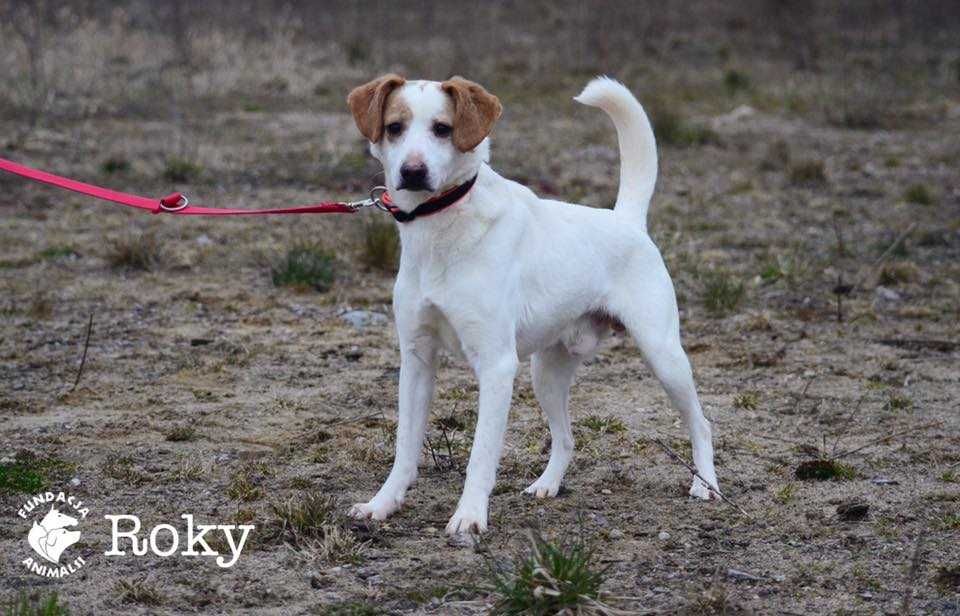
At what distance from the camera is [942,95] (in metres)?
15.9

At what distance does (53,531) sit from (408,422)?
3.72 ft

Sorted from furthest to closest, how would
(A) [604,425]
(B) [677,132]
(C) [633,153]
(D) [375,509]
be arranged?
(B) [677,132]
(A) [604,425]
(C) [633,153]
(D) [375,509]

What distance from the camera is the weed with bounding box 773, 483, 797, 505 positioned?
181 inches

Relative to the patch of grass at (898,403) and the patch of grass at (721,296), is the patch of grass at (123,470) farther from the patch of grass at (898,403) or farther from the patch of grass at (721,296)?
the patch of grass at (721,296)

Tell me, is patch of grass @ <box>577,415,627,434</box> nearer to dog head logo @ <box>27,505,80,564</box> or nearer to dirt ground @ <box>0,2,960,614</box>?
dirt ground @ <box>0,2,960,614</box>

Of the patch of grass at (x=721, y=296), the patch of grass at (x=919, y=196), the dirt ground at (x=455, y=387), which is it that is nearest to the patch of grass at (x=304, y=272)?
the dirt ground at (x=455, y=387)

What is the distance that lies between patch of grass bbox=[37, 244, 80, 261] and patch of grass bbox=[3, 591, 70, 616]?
483 centimetres

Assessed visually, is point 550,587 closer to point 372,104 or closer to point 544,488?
point 544,488

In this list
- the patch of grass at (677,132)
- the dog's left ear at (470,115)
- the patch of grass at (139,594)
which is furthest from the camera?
the patch of grass at (677,132)

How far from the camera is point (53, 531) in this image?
13.5 feet

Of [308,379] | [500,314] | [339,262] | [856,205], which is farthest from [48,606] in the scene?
[856,205]

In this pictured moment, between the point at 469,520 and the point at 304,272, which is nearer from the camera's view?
the point at 469,520

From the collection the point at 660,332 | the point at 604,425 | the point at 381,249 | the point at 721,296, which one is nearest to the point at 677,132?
the point at 381,249

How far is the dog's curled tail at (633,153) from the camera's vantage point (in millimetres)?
4875
